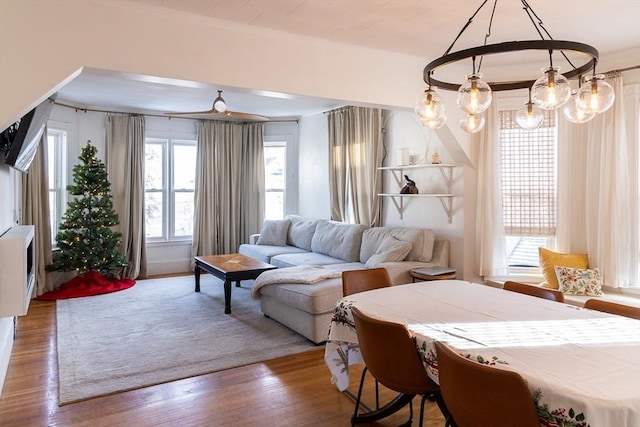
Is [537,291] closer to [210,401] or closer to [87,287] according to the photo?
[210,401]

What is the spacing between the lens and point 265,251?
6266 millimetres

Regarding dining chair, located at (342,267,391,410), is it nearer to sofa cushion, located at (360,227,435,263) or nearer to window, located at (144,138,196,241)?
sofa cushion, located at (360,227,435,263)

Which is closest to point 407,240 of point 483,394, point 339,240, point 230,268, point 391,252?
point 391,252

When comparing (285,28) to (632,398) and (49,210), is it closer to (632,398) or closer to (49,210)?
(632,398)

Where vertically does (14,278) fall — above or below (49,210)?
below

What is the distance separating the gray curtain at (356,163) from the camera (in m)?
5.73

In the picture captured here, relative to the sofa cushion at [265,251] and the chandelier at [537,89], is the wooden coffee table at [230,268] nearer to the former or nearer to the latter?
the sofa cushion at [265,251]

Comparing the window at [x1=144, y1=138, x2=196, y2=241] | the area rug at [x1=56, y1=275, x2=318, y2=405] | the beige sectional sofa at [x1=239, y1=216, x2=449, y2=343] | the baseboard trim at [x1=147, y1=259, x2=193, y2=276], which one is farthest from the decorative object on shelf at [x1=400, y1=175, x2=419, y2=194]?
the baseboard trim at [x1=147, y1=259, x2=193, y2=276]

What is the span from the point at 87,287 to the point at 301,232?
3002 millimetres

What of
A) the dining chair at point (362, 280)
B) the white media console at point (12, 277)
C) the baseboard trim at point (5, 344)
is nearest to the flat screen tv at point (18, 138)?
the white media console at point (12, 277)

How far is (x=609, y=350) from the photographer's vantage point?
1778mm

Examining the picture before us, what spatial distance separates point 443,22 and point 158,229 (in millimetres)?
5608

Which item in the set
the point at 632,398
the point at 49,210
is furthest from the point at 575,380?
the point at 49,210

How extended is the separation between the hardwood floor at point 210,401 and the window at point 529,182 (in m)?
2.39
